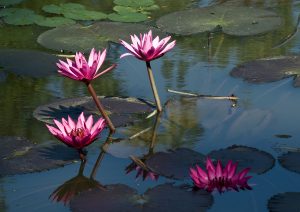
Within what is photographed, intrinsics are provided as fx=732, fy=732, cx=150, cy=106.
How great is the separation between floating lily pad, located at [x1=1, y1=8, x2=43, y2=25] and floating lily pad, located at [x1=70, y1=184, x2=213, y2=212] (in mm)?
2009

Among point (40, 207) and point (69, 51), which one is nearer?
point (40, 207)

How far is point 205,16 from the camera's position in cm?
381

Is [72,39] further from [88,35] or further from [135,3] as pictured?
[135,3]

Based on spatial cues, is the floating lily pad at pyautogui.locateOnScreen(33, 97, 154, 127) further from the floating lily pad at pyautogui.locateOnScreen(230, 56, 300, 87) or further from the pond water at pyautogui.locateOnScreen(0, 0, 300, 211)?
the floating lily pad at pyautogui.locateOnScreen(230, 56, 300, 87)

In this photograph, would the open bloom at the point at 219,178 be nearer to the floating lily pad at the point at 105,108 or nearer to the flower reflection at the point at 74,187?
the flower reflection at the point at 74,187

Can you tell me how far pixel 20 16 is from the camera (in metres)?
4.01

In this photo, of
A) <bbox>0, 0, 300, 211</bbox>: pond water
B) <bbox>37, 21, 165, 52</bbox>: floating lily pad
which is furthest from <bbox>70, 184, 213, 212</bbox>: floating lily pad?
<bbox>37, 21, 165, 52</bbox>: floating lily pad

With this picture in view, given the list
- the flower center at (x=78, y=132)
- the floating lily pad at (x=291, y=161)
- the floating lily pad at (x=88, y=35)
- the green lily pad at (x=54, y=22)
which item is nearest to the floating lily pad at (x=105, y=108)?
the flower center at (x=78, y=132)

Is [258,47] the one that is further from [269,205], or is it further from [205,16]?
[269,205]

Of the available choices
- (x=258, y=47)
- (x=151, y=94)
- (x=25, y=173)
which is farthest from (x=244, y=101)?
(x=25, y=173)

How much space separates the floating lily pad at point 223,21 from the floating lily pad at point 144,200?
64.4 inches

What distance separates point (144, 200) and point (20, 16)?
7.24 ft

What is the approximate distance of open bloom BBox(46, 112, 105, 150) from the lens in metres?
2.28

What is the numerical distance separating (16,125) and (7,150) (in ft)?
1.03
